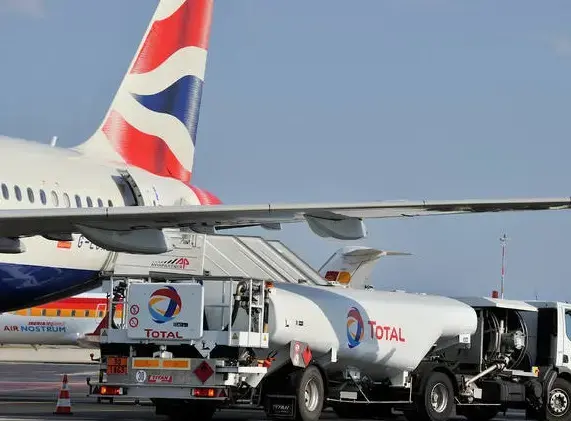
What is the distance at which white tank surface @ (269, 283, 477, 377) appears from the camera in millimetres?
19984

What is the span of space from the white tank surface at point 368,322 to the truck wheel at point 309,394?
400mm

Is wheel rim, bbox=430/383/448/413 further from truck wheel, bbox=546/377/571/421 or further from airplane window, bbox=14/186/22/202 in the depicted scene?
airplane window, bbox=14/186/22/202

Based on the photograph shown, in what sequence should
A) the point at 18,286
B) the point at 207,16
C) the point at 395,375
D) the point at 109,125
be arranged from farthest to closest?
the point at 207,16 < the point at 109,125 < the point at 395,375 < the point at 18,286

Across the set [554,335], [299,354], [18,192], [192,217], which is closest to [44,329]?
[554,335]

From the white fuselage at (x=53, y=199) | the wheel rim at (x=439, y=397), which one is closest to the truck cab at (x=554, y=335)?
the wheel rim at (x=439, y=397)

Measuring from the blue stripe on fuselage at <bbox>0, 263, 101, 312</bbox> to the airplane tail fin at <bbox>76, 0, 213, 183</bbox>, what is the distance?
3215mm

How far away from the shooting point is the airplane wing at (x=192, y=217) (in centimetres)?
1666

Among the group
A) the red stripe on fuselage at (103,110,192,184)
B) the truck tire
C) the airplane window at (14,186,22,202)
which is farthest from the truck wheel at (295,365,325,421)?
the red stripe on fuselage at (103,110,192,184)

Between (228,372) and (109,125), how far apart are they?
8226 millimetres

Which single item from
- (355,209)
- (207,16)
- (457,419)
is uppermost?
(207,16)

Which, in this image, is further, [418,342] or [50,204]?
[418,342]

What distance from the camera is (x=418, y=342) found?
22.3 metres

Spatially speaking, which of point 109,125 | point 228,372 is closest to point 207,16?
point 109,125

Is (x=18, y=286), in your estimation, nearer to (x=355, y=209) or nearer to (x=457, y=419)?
(x=355, y=209)
